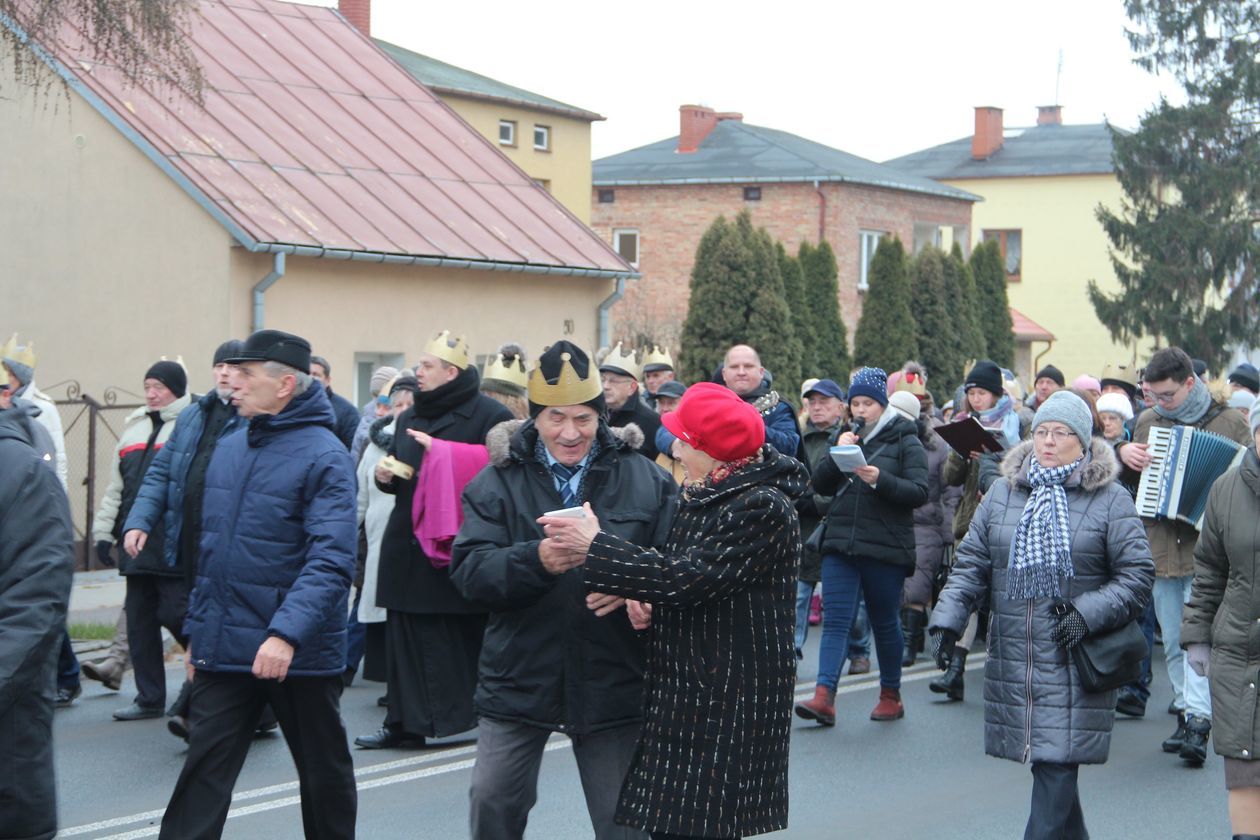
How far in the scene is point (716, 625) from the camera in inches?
198

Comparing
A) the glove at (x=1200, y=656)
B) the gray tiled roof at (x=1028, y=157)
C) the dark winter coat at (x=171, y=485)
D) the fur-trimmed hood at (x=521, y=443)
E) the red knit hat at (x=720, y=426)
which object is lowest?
the glove at (x=1200, y=656)

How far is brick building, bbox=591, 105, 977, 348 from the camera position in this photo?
4550 centimetres

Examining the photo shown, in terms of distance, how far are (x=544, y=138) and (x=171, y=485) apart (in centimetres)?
3715

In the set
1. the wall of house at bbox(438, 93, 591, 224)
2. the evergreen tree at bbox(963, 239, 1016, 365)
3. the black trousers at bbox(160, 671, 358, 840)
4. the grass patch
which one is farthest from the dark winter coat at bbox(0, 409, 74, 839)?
the evergreen tree at bbox(963, 239, 1016, 365)

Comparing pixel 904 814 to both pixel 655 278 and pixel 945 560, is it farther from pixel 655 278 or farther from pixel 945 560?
pixel 655 278

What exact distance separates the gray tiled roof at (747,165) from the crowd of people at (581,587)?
36537 mm

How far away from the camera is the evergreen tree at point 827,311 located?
37966 millimetres

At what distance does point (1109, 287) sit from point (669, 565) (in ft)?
192

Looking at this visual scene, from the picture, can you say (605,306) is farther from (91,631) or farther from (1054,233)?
(1054,233)

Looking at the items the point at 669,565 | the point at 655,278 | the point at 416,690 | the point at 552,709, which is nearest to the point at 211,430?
the point at 416,690

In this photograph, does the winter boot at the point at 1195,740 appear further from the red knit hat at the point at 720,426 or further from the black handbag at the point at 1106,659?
the red knit hat at the point at 720,426

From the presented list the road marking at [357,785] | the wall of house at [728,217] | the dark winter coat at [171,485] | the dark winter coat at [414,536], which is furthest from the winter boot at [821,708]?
the wall of house at [728,217]

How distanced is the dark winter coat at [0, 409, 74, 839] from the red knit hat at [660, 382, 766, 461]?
1.77m

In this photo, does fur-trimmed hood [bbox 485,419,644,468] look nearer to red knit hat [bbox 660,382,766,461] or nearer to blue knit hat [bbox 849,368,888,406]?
red knit hat [bbox 660,382,766,461]
